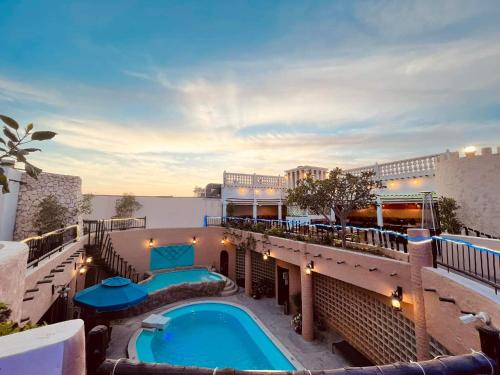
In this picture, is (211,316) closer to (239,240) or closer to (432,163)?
(239,240)

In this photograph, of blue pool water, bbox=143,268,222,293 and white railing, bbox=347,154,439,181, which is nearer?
white railing, bbox=347,154,439,181

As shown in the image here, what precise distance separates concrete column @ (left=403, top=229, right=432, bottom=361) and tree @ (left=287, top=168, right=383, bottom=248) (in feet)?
12.6

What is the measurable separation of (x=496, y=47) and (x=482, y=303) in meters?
10.2

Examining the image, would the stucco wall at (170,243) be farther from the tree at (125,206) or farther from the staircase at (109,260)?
the tree at (125,206)

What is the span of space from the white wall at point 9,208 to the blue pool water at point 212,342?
8.72 metres

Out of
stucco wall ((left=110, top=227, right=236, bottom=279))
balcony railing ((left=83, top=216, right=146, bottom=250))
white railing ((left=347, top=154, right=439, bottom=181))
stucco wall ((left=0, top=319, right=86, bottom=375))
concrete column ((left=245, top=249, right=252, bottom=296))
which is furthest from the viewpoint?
stucco wall ((left=110, top=227, right=236, bottom=279))

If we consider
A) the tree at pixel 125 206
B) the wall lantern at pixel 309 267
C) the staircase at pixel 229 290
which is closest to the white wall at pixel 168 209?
the tree at pixel 125 206

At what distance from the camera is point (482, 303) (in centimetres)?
428

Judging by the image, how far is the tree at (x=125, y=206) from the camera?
19.6 meters

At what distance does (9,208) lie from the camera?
11766 millimetres

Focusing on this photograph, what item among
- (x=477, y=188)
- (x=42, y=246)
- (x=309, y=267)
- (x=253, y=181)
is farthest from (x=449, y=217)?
(x=42, y=246)

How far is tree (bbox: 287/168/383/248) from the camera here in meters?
10.6

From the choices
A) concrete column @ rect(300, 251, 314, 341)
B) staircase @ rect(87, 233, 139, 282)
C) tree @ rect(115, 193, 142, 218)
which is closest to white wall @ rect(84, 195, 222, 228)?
tree @ rect(115, 193, 142, 218)

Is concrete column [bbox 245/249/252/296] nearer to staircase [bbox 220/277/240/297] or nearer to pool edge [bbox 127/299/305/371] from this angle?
staircase [bbox 220/277/240/297]
